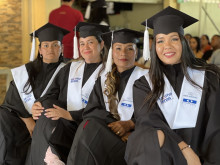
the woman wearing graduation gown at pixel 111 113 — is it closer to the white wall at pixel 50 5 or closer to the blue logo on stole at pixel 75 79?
the blue logo on stole at pixel 75 79

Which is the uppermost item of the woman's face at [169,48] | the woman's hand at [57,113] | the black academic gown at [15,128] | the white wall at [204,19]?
the white wall at [204,19]

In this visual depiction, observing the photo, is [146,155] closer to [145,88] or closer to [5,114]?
[145,88]

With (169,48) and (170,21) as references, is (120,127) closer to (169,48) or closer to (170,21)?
(169,48)

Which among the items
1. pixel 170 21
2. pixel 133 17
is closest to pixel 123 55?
pixel 170 21

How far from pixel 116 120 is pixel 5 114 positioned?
47.1 inches

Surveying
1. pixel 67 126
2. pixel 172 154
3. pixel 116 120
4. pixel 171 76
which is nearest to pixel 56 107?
pixel 67 126

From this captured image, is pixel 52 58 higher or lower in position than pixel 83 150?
higher

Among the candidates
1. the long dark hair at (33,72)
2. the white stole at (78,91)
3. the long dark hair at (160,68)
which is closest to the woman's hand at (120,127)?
the long dark hair at (160,68)

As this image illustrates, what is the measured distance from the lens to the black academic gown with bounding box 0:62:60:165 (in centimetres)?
351

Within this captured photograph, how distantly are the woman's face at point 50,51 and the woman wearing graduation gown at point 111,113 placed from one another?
0.65 m

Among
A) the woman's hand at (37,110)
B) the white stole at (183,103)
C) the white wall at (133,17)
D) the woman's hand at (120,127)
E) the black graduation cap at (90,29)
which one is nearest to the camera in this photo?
the white stole at (183,103)

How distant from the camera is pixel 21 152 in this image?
3.58m

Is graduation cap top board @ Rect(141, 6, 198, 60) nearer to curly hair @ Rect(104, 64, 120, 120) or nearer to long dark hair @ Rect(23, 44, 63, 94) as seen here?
curly hair @ Rect(104, 64, 120, 120)

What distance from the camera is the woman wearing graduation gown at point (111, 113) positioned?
8.62 feet
